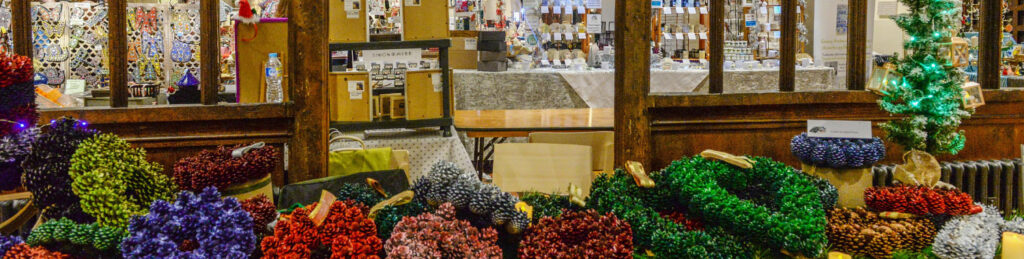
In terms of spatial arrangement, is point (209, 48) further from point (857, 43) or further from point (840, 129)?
point (857, 43)

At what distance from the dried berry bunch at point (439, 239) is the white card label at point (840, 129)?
0.84 meters

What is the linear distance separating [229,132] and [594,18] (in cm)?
680

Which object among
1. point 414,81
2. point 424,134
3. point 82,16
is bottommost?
point 424,134

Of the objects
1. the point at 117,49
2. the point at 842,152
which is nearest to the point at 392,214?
the point at 117,49

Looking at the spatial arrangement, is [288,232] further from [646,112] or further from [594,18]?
[594,18]

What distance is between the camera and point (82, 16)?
549 centimetres

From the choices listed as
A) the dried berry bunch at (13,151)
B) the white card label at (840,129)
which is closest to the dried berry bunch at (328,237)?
the dried berry bunch at (13,151)

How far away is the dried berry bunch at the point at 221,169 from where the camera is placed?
150 centimetres

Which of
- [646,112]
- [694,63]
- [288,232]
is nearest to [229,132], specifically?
[288,232]

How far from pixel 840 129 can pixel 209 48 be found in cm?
138

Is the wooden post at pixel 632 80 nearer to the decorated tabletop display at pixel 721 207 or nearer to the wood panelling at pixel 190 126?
the decorated tabletop display at pixel 721 207

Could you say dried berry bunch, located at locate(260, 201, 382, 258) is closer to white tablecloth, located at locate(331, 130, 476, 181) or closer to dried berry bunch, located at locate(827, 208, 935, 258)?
dried berry bunch, located at locate(827, 208, 935, 258)

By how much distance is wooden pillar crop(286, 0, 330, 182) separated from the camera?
5.79 feet

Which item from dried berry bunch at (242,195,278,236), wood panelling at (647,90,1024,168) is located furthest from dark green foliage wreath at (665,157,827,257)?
dried berry bunch at (242,195,278,236)
